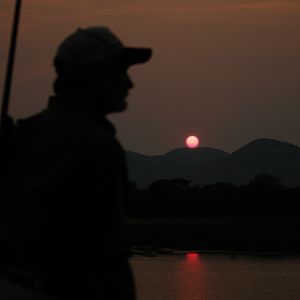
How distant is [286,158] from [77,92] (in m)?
139

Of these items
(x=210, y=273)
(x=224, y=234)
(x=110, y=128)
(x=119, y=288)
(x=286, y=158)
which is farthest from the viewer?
(x=286, y=158)

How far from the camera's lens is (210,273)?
16109 millimetres

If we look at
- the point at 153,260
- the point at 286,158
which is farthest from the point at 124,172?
the point at 286,158

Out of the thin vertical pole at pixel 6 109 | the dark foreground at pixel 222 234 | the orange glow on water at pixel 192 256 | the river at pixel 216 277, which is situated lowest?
the dark foreground at pixel 222 234

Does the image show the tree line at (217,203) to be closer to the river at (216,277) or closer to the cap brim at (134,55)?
the river at (216,277)

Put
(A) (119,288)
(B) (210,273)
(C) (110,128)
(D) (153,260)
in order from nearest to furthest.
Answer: (A) (119,288)
(C) (110,128)
(B) (210,273)
(D) (153,260)

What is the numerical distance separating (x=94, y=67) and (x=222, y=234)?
971 inches

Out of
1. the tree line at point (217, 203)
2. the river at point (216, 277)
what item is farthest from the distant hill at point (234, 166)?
the river at point (216, 277)

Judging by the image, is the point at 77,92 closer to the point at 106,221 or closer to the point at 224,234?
the point at 106,221

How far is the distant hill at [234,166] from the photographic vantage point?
12481cm

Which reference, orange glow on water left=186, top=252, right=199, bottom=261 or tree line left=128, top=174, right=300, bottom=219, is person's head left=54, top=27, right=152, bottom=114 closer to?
orange glow on water left=186, top=252, right=199, bottom=261

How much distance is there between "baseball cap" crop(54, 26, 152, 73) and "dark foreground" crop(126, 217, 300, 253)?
20.4m

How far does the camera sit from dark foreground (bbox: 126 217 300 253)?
2384cm

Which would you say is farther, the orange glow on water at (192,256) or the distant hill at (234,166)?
the distant hill at (234,166)
